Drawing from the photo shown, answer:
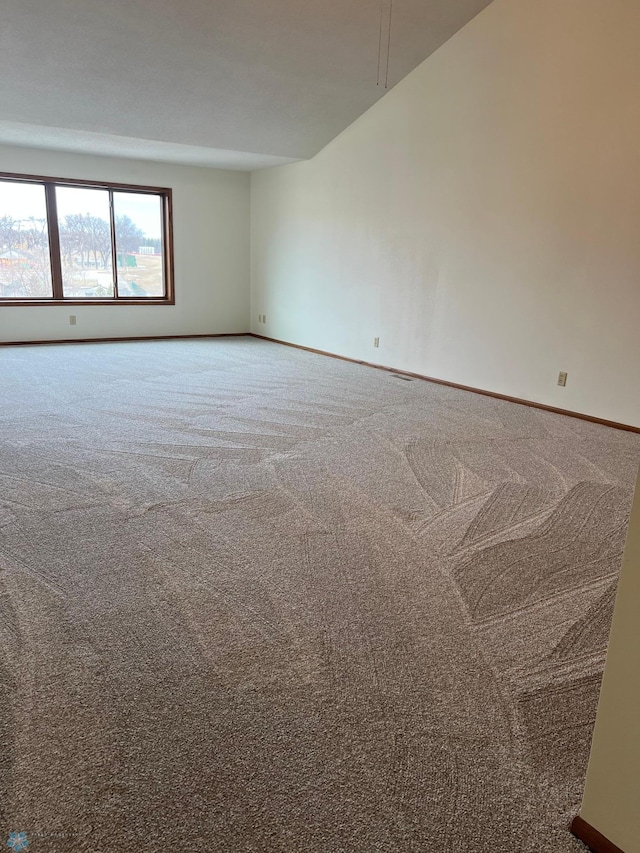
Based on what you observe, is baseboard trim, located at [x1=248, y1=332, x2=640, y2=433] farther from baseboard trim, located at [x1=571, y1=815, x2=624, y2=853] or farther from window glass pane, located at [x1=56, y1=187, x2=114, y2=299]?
baseboard trim, located at [x1=571, y1=815, x2=624, y2=853]

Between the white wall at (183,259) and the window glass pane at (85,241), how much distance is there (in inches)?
9.0

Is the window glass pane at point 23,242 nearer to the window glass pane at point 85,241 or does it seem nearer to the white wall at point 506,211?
the window glass pane at point 85,241

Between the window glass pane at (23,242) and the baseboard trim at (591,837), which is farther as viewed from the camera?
the window glass pane at (23,242)

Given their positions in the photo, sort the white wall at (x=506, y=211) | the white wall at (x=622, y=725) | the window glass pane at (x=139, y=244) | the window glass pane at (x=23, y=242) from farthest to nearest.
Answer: the window glass pane at (x=139, y=244) < the window glass pane at (x=23, y=242) < the white wall at (x=506, y=211) < the white wall at (x=622, y=725)

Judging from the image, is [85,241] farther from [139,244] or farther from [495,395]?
[495,395]

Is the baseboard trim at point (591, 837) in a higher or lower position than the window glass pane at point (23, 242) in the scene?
lower

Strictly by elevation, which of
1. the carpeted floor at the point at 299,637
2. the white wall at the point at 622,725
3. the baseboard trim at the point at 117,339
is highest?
the white wall at the point at 622,725

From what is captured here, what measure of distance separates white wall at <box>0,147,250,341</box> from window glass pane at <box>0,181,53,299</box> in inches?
9.6

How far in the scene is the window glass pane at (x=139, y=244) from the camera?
777 centimetres

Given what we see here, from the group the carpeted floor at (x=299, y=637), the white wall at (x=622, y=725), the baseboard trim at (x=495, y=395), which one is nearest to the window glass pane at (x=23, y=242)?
the baseboard trim at (x=495, y=395)

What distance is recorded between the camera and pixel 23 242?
7.17 m

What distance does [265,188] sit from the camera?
820 cm

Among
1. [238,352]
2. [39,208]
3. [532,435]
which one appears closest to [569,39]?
[532,435]

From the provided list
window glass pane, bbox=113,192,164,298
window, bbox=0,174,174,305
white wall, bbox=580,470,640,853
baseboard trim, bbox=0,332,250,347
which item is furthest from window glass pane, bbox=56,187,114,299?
white wall, bbox=580,470,640,853
